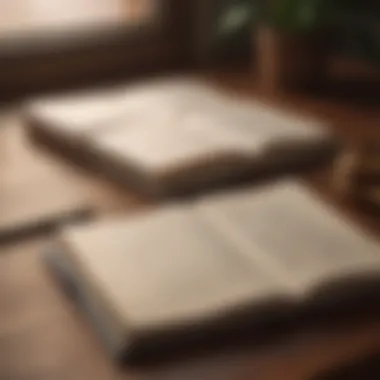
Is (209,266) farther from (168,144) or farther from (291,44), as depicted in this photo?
(291,44)

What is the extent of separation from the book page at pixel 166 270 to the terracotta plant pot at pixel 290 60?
599 millimetres

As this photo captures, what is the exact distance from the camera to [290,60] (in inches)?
56.8

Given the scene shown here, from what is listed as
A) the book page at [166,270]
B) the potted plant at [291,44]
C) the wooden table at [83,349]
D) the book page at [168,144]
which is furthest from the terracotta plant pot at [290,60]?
the wooden table at [83,349]

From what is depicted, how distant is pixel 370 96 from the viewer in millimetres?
1431

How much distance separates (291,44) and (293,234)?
626 mm

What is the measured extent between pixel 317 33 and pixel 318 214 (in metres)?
0.62

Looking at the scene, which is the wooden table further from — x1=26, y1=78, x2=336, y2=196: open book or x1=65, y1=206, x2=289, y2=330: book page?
x1=26, y1=78, x2=336, y2=196: open book

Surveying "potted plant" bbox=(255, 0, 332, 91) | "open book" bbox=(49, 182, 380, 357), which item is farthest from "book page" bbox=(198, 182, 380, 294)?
"potted plant" bbox=(255, 0, 332, 91)

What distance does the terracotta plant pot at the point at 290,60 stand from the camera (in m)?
1.43

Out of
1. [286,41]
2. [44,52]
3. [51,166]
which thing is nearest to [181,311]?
[51,166]

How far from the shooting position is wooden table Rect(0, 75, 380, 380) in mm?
708

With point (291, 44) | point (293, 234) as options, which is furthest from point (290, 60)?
point (293, 234)

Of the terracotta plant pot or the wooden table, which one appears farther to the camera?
the terracotta plant pot

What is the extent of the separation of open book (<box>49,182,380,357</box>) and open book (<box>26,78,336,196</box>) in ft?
0.38
